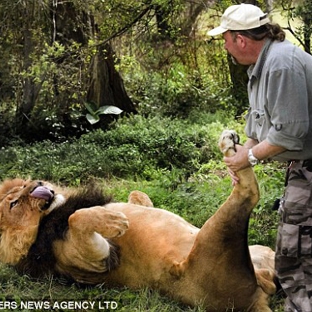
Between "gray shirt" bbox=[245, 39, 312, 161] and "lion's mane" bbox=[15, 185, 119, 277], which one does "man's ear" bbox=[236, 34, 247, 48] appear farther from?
"lion's mane" bbox=[15, 185, 119, 277]

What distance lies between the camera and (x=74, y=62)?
Answer: 30.4 ft

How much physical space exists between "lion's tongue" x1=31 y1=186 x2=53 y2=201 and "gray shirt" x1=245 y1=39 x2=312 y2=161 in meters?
1.70

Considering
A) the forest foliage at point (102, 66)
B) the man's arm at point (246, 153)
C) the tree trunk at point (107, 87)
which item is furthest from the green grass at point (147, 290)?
the tree trunk at point (107, 87)

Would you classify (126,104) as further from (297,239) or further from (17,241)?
(297,239)

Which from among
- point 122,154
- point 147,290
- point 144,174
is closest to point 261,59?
point 147,290

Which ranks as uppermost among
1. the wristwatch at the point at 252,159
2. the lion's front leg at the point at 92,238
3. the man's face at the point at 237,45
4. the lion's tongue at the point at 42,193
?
the man's face at the point at 237,45

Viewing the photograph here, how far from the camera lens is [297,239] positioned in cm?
335

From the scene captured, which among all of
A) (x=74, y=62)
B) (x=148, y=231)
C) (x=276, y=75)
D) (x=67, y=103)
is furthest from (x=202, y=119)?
(x=276, y=75)

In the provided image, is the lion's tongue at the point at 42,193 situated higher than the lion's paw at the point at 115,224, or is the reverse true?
the lion's tongue at the point at 42,193

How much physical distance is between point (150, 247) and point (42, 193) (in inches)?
34.0

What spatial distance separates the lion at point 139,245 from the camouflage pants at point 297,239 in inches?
9.2

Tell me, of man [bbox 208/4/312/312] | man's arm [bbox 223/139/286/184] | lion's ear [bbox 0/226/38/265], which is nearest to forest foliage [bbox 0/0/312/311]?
lion's ear [bbox 0/226/38/265]

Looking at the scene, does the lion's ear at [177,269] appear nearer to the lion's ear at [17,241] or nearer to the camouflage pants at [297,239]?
the camouflage pants at [297,239]

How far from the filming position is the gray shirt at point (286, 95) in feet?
9.82
